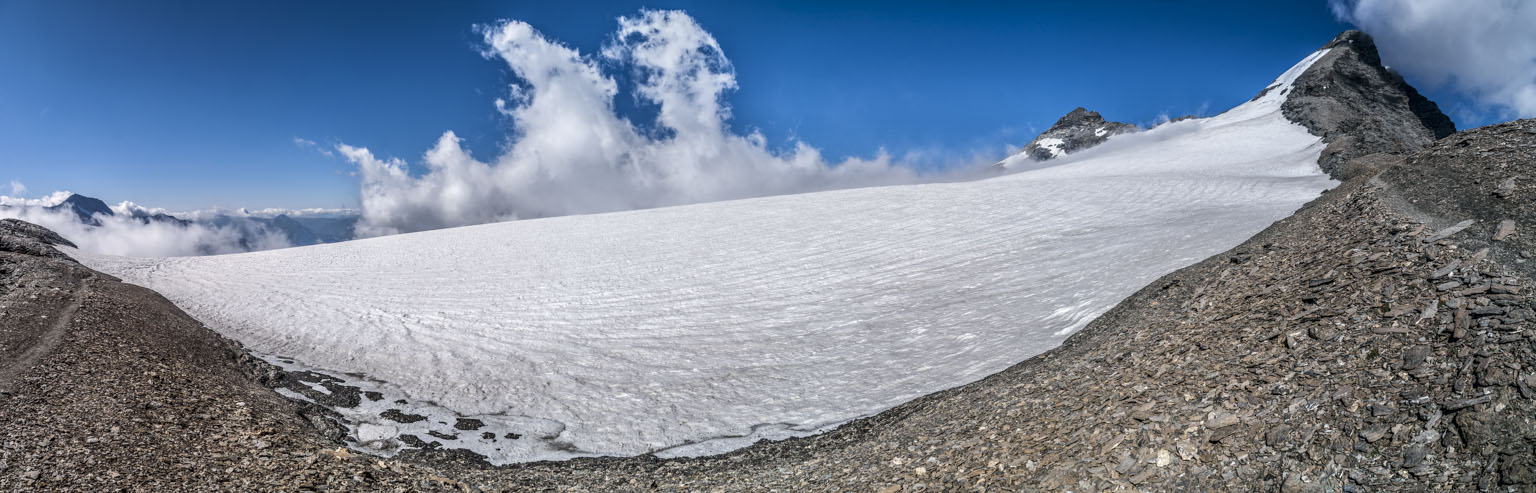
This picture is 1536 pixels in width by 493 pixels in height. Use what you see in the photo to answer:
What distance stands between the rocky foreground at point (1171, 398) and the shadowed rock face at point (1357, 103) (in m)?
23.7

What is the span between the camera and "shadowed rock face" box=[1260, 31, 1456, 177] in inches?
1235

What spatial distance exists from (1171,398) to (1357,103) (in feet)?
173

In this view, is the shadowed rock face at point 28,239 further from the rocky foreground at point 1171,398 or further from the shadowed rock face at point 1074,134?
the shadowed rock face at point 1074,134

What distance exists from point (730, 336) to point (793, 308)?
2.14m

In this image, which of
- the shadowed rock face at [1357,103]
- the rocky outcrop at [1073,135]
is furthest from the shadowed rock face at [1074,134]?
the shadowed rock face at [1357,103]

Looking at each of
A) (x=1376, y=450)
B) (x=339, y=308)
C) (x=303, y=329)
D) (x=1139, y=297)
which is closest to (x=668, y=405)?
(x=1139, y=297)

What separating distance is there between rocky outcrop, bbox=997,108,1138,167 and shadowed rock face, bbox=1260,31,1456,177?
1359 cm

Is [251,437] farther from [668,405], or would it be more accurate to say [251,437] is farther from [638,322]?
[638,322]

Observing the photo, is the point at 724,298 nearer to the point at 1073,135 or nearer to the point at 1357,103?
the point at 1357,103

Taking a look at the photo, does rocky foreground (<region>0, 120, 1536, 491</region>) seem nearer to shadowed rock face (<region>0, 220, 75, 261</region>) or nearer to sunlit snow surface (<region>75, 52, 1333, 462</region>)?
sunlit snow surface (<region>75, 52, 1333, 462</region>)

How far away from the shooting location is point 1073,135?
66.2 meters

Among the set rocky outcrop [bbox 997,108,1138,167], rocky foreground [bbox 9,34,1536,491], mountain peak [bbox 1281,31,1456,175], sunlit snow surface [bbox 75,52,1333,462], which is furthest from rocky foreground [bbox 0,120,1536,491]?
rocky outcrop [bbox 997,108,1138,167]

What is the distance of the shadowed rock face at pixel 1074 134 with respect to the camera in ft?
201

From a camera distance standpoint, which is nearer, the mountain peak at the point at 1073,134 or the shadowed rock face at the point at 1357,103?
the shadowed rock face at the point at 1357,103
